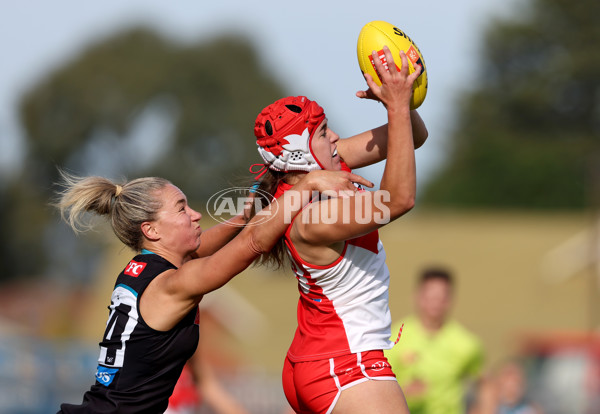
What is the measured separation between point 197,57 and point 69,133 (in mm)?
9066

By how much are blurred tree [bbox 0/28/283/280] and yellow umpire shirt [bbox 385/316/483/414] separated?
37785 millimetres

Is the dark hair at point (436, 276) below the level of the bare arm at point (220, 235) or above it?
below

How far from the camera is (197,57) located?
49469 millimetres

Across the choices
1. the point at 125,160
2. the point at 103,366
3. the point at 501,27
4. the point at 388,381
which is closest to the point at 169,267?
the point at 103,366

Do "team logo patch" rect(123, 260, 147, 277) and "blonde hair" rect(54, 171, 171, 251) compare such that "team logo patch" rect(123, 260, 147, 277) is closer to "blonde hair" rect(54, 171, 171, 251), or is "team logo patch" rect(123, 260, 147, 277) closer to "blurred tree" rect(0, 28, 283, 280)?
"blonde hair" rect(54, 171, 171, 251)

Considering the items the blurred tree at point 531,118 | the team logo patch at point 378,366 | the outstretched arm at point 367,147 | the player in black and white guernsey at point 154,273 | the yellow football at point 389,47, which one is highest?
the blurred tree at point 531,118

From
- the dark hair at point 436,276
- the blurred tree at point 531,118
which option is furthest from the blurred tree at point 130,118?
the dark hair at point 436,276

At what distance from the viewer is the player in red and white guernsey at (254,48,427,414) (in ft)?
11.9

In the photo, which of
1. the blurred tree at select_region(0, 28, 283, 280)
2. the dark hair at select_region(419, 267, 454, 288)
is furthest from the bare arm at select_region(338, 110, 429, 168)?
the blurred tree at select_region(0, 28, 283, 280)

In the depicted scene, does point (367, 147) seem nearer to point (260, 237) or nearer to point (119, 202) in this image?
point (260, 237)

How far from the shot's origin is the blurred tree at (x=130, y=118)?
148ft

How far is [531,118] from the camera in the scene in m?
48.3

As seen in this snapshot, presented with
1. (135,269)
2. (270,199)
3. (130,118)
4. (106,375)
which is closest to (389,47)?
(270,199)

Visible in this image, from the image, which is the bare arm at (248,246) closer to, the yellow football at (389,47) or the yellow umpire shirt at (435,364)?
the yellow football at (389,47)
